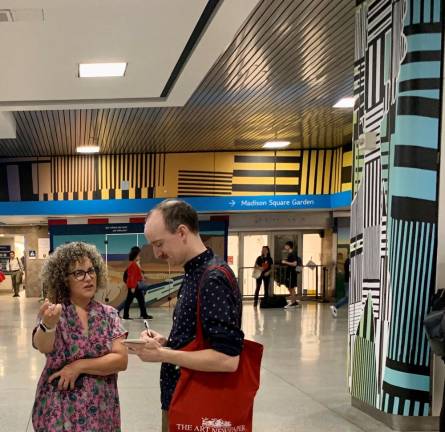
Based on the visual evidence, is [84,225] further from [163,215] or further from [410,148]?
[163,215]

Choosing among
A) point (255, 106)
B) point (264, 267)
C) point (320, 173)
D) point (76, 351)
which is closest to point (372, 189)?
point (76, 351)

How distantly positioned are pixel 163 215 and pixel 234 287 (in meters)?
0.37

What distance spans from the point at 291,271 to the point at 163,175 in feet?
14.0

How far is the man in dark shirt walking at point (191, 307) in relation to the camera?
174cm

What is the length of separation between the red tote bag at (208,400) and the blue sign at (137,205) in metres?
11.3

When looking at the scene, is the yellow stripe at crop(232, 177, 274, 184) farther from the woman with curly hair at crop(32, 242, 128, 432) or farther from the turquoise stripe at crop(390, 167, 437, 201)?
the woman with curly hair at crop(32, 242, 128, 432)

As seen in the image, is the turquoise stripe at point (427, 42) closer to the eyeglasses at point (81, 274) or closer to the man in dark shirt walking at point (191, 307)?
the man in dark shirt walking at point (191, 307)

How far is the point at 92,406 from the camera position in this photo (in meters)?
2.24

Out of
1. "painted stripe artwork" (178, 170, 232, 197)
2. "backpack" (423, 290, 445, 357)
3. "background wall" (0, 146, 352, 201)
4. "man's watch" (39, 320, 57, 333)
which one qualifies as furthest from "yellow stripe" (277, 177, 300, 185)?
"man's watch" (39, 320, 57, 333)

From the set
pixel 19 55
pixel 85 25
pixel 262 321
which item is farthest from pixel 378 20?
pixel 262 321

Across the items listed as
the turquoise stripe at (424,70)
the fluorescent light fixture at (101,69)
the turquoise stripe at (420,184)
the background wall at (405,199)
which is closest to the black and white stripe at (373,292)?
the background wall at (405,199)

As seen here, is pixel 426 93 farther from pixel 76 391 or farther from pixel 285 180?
pixel 285 180

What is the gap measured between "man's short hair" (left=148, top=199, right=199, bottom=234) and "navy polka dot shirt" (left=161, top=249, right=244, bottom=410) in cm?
12

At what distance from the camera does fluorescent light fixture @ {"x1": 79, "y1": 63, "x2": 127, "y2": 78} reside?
19.7ft
